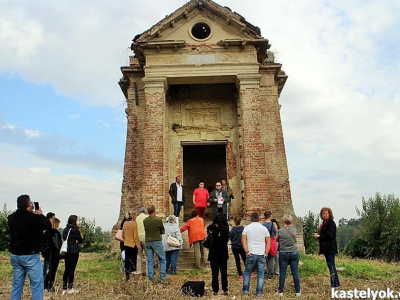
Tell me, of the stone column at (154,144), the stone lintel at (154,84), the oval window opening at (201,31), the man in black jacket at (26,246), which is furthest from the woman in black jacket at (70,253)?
the oval window opening at (201,31)

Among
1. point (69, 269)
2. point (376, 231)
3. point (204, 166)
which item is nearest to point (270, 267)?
point (69, 269)

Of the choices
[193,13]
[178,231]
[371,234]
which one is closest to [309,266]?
[178,231]

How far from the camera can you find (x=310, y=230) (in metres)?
22.5

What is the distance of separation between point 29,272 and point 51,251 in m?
2.04

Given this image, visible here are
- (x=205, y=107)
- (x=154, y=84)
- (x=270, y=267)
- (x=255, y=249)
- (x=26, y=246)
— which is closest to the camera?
(x=26, y=246)

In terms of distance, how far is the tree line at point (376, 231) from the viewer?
1973cm

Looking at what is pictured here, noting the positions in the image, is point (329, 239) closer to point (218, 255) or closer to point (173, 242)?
point (218, 255)

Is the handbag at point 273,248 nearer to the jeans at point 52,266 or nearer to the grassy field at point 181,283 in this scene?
the grassy field at point 181,283

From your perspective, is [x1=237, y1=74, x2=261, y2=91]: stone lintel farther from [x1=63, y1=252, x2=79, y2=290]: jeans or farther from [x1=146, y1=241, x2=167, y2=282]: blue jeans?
[x1=63, y1=252, x2=79, y2=290]: jeans

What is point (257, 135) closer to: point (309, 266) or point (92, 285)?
point (309, 266)

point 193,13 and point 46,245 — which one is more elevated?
point 193,13

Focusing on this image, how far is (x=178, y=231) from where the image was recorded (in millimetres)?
10297

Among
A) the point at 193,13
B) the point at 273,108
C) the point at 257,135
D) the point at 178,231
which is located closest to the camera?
the point at 178,231

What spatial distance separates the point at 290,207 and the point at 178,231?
695 centimetres
